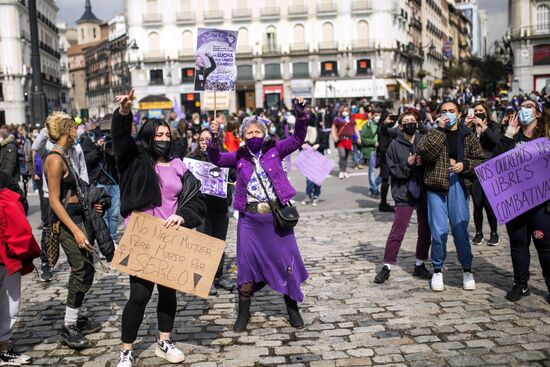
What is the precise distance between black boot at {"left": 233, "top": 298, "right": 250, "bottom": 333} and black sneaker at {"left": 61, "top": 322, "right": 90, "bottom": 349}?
129 centimetres

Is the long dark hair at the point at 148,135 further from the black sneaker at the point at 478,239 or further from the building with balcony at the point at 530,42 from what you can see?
the building with balcony at the point at 530,42

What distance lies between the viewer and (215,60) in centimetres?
739

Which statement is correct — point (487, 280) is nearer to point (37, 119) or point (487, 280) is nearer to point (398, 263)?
point (398, 263)

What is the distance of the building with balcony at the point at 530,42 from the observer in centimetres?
5331

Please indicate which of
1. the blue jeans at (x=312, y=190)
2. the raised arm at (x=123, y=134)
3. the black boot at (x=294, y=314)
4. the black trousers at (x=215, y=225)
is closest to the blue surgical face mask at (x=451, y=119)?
the black boot at (x=294, y=314)

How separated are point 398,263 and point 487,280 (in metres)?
1.21

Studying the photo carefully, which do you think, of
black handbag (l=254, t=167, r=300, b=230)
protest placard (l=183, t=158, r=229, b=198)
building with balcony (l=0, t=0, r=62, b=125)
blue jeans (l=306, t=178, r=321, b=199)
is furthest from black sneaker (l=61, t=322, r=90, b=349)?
building with balcony (l=0, t=0, r=62, b=125)

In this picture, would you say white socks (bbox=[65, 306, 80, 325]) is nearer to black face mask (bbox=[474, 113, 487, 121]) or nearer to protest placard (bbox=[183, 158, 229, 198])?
protest placard (bbox=[183, 158, 229, 198])

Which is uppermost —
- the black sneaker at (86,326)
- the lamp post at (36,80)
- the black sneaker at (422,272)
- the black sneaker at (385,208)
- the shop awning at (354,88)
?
the shop awning at (354,88)

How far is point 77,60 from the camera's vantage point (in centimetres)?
12475

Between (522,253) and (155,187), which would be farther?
(522,253)

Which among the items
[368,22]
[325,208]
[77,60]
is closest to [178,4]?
[368,22]

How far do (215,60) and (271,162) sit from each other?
2280 mm

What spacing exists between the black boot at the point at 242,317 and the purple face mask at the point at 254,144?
4.46ft
